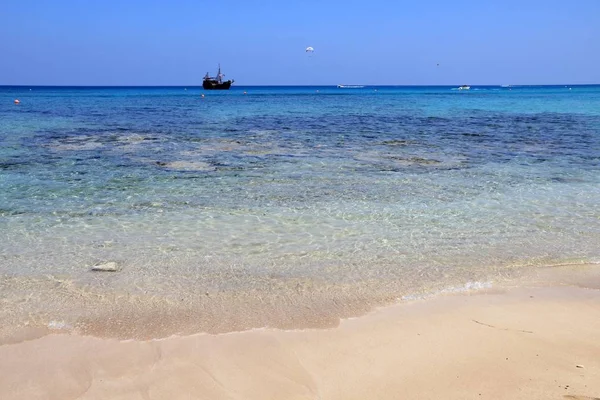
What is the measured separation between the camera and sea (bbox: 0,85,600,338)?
548 centimetres

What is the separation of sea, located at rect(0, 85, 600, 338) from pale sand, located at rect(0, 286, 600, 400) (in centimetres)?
38

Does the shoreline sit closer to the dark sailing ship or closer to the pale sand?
the pale sand

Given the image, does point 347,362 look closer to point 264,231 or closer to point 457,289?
point 457,289

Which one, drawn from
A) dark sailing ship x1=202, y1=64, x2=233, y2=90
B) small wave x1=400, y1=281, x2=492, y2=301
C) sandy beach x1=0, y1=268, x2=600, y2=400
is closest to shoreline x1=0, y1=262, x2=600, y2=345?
small wave x1=400, y1=281, x2=492, y2=301

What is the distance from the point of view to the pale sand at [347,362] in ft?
12.7

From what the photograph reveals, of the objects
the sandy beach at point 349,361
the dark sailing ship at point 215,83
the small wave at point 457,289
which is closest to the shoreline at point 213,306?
the small wave at point 457,289

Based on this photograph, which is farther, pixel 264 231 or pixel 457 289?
pixel 264 231

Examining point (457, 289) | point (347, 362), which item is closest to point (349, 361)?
point (347, 362)

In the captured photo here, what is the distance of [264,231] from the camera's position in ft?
26.0

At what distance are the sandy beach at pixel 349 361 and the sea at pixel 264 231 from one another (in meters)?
0.35

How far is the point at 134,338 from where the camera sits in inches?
185

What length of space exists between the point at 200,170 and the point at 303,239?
6154mm

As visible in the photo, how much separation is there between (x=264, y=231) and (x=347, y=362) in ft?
12.7

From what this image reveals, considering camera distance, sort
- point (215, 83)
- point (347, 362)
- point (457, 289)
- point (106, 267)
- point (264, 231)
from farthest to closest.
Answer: point (215, 83)
point (264, 231)
point (106, 267)
point (457, 289)
point (347, 362)
